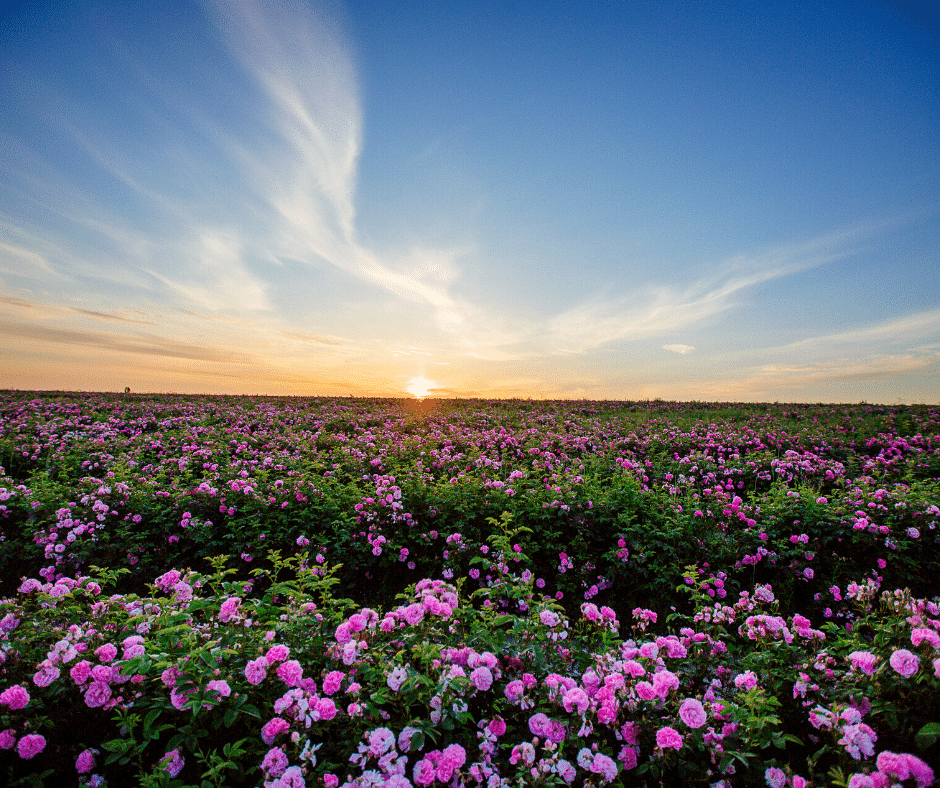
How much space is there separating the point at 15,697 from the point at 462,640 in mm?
2424

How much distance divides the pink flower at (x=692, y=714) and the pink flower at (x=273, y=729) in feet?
6.62

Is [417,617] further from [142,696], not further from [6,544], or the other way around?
[6,544]

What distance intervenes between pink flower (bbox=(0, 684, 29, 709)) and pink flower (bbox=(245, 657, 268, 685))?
3.84 ft

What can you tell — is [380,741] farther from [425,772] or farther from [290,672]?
[290,672]

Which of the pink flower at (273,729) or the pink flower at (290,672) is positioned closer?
the pink flower at (273,729)

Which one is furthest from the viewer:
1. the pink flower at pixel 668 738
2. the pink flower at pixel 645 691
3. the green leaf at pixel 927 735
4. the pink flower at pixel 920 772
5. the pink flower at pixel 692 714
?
the pink flower at pixel 645 691

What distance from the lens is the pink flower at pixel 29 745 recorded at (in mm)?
2387

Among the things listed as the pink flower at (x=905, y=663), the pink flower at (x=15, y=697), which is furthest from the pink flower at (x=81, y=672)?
the pink flower at (x=905, y=663)

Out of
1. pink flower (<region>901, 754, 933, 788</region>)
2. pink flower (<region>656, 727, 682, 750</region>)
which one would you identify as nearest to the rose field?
pink flower (<region>901, 754, 933, 788</region>)

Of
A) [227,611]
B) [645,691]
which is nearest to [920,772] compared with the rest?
[645,691]

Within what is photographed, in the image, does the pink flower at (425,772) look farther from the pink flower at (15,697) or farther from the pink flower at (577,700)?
the pink flower at (15,697)

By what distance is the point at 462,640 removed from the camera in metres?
3.06

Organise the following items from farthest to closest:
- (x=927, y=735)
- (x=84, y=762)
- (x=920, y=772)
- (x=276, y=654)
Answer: (x=276, y=654)
(x=84, y=762)
(x=927, y=735)
(x=920, y=772)

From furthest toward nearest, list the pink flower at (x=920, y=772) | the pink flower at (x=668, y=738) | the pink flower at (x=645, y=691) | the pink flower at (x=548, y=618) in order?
the pink flower at (x=548, y=618), the pink flower at (x=645, y=691), the pink flower at (x=668, y=738), the pink flower at (x=920, y=772)
